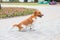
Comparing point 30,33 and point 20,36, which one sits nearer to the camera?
point 20,36

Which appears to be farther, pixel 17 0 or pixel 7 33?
pixel 17 0

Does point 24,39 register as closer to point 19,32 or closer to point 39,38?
point 39,38

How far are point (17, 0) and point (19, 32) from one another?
23.0 metres

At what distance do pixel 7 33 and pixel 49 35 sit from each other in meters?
1.22

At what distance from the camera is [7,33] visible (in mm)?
6414

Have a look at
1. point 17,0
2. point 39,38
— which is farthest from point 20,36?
point 17,0

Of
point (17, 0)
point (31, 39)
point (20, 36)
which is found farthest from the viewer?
point (17, 0)

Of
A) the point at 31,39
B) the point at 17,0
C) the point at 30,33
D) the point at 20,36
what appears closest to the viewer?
the point at 31,39

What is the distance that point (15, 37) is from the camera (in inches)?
232

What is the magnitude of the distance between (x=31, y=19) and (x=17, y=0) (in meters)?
22.9

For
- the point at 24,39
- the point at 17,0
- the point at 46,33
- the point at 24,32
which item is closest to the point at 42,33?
the point at 46,33

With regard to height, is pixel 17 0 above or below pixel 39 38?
below

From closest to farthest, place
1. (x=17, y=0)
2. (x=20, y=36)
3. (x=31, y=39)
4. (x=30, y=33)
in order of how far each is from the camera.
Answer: (x=31, y=39), (x=20, y=36), (x=30, y=33), (x=17, y=0)

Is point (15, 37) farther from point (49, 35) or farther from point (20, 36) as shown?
point (49, 35)
